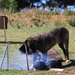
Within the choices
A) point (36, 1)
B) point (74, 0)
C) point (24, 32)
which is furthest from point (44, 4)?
point (24, 32)

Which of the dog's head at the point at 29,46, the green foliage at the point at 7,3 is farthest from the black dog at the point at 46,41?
the green foliage at the point at 7,3

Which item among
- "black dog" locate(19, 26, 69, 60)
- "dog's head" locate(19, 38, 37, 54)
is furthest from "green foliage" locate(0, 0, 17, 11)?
Result: "dog's head" locate(19, 38, 37, 54)

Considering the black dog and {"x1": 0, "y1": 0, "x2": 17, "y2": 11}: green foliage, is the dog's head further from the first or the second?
{"x1": 0, "y1": 0, "x2": 17, "y2": 11}: green foliage

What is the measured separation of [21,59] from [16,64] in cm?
61

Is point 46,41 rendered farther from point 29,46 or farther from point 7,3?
point 7,3

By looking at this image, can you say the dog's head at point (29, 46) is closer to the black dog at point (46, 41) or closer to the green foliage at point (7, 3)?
the black dog at point (46, 41)

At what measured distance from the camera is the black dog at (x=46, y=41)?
8152mm

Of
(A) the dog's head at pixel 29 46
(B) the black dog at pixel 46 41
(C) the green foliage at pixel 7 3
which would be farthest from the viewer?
(C) the green foliage at pixel 7 3

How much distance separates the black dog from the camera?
8152 millimetres

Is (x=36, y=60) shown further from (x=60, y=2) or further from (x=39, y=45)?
(x=60, y=2)

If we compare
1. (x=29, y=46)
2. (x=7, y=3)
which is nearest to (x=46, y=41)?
(x=29, y=46)

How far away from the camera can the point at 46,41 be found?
8.90 meters

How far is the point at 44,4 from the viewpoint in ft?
136

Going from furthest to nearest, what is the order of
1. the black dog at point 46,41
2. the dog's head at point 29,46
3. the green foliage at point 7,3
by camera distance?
the green foliage at point 7,3 → the black dog at point 46,41 → the dog's head at point 29,46
